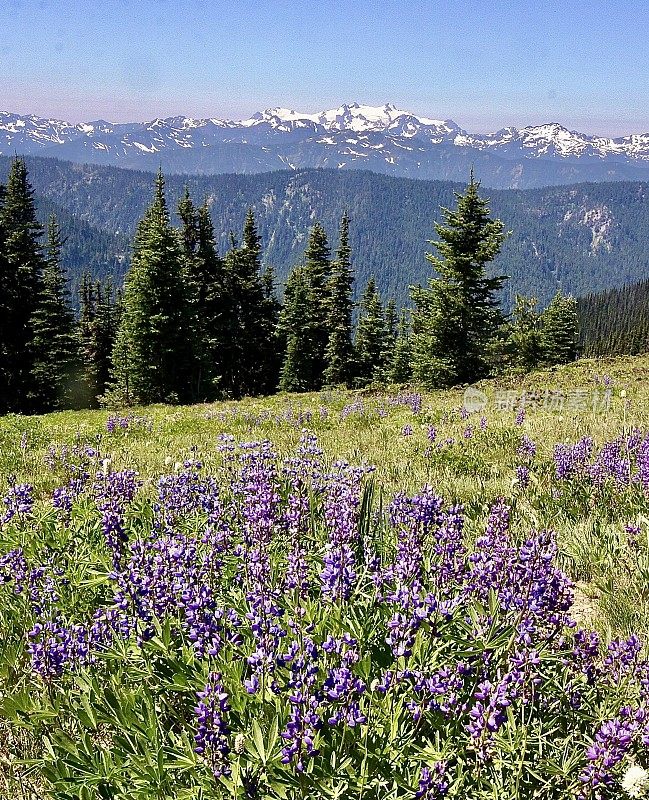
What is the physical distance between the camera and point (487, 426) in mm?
10156

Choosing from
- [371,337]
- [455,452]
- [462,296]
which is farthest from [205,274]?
[455,452]

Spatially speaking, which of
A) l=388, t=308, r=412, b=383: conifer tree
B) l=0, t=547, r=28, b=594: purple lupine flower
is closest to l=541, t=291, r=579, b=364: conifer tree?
l=388, t=308, r=412, b=383: conifer tree

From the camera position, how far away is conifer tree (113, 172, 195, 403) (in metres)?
31.9

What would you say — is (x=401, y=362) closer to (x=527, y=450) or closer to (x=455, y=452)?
(x=455, y=452)

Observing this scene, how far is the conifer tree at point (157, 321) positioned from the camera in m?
31.9

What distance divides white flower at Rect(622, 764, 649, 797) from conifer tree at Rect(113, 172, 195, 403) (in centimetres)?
3057

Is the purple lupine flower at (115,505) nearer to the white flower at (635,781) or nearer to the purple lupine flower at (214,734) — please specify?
the purple lupine flower at (214,734)

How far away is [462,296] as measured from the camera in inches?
1117

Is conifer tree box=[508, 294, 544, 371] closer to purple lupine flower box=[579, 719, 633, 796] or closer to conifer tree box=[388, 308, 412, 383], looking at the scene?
conifer tree box=[388, 308, 412, 383]

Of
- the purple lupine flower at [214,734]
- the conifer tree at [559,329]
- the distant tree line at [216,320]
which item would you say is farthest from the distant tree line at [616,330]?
the purple lupine flower at [214,734]

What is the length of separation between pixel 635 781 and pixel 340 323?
45.2m

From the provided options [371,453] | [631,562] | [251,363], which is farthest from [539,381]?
[251,363]

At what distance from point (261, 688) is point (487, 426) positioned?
828 centimetres

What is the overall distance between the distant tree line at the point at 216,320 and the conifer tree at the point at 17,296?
0.07m
